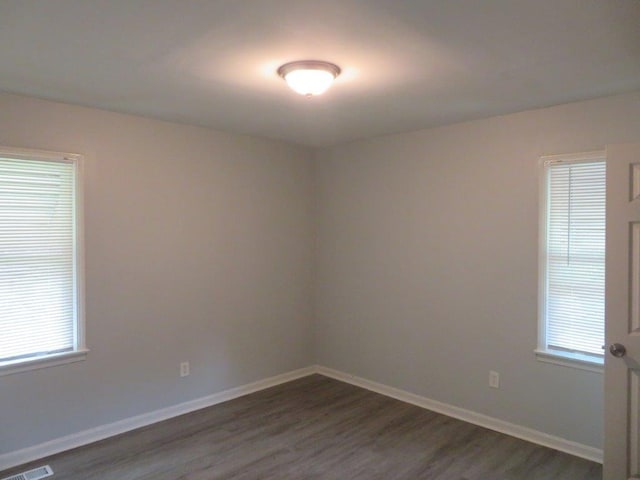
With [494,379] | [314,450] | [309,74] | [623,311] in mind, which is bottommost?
[314,450]

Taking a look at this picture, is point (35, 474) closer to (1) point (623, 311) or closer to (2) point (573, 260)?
(1) point (623, 311)

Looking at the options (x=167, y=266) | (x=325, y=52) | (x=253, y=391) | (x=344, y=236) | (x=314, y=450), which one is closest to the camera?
(x=325, y=52)

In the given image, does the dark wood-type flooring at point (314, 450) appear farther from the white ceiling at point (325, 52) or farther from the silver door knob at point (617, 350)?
the white ceiling at point (325, 52)

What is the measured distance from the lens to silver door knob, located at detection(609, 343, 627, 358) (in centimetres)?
245

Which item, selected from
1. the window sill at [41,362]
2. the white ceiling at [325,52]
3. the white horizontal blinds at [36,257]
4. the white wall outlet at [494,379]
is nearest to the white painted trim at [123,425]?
the window sill at [41,362]

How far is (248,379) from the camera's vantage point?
4301 millimetres

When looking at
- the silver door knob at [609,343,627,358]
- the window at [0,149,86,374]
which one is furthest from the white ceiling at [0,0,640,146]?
the silver door knob at [609,343,627,358]

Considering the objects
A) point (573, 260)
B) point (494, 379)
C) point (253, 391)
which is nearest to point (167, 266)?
point (253, 391)

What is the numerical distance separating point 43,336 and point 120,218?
0.95m

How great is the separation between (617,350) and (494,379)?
1202mm

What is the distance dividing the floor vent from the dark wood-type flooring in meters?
0.06

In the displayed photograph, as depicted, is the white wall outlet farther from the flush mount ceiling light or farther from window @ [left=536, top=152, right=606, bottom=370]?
the flush mount ceiling light

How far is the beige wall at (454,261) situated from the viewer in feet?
10.5

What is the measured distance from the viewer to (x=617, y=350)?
2.46 meters
